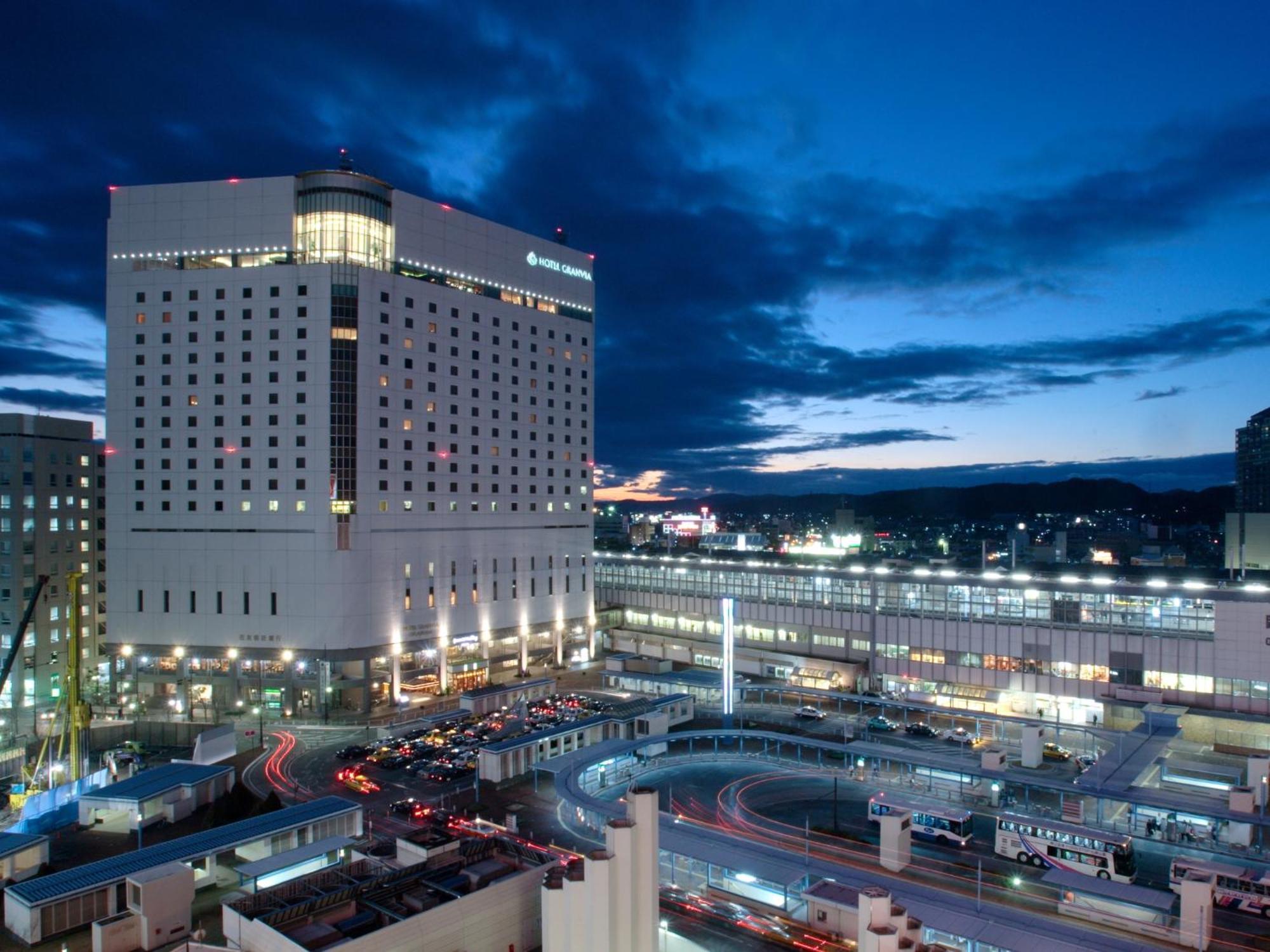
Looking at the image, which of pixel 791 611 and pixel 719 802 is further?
pixel 791 611

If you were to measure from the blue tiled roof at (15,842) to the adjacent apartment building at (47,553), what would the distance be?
129 feet

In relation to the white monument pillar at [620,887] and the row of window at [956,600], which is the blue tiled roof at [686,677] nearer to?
the row of window at [956,600]

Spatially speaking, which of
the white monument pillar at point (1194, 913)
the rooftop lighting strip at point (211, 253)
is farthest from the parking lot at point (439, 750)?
the rooftop lighting strip at point (211, 253)

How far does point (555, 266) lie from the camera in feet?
278

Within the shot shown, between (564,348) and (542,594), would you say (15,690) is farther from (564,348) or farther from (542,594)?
(564,348)

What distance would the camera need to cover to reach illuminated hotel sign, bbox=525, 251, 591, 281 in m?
82.5

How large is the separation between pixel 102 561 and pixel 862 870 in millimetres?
81671

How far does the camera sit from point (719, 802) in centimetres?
4219

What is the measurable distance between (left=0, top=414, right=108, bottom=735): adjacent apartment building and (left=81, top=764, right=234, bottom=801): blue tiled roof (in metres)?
32.8

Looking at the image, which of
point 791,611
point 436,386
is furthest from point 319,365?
point 791,611

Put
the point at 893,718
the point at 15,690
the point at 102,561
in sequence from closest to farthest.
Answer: the point at 893,718 < the point at 15,690 < the point at 102,561

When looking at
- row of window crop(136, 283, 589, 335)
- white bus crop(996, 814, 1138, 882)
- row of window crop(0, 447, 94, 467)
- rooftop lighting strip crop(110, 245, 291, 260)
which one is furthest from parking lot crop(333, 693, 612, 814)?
row of window crop(0, 447, 94, 467)

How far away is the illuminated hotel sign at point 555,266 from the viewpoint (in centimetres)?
8250

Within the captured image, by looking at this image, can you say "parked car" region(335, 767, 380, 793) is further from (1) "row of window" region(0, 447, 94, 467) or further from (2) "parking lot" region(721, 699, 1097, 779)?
(1) "row of window" region(0, 447, 94, 467)
